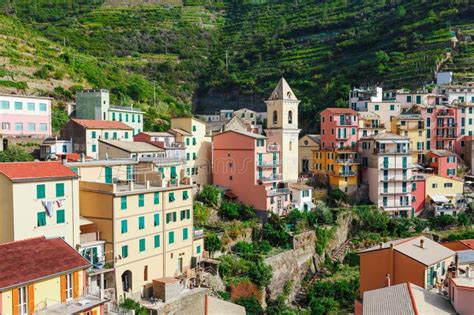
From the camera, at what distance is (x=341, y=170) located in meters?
52.9

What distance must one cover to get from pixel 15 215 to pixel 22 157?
13.7 meters

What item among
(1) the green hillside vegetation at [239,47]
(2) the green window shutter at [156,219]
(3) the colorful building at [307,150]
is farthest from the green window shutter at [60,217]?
(3) the colorful building at [307,150]

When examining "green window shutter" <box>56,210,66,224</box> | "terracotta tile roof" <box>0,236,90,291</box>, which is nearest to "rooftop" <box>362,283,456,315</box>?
"terracotta tile roof" <box>0,236,90,291</box>

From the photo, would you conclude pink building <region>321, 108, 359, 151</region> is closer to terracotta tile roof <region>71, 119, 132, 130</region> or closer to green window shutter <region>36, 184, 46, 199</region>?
terracotta tile roof <region>71, 119, 132, 130</region>

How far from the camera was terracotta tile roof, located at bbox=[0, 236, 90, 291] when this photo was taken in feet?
73.6

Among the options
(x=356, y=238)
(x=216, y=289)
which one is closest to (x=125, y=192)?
(x=216, y=289)

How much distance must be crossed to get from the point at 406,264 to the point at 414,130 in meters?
31.9

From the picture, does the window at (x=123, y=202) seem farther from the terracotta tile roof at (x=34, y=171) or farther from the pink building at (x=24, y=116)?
the pink building at (x=24, y=116)

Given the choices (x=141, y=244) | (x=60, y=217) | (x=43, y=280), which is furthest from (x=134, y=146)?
(x=43, y=280)

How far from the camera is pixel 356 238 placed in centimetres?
4912

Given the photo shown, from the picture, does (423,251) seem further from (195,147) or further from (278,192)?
(195,147)

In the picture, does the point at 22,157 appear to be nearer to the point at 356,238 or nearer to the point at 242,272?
the point at 242,272

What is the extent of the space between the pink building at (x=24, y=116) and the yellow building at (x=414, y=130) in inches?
1402

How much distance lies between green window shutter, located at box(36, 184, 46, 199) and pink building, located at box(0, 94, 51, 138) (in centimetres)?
1844
